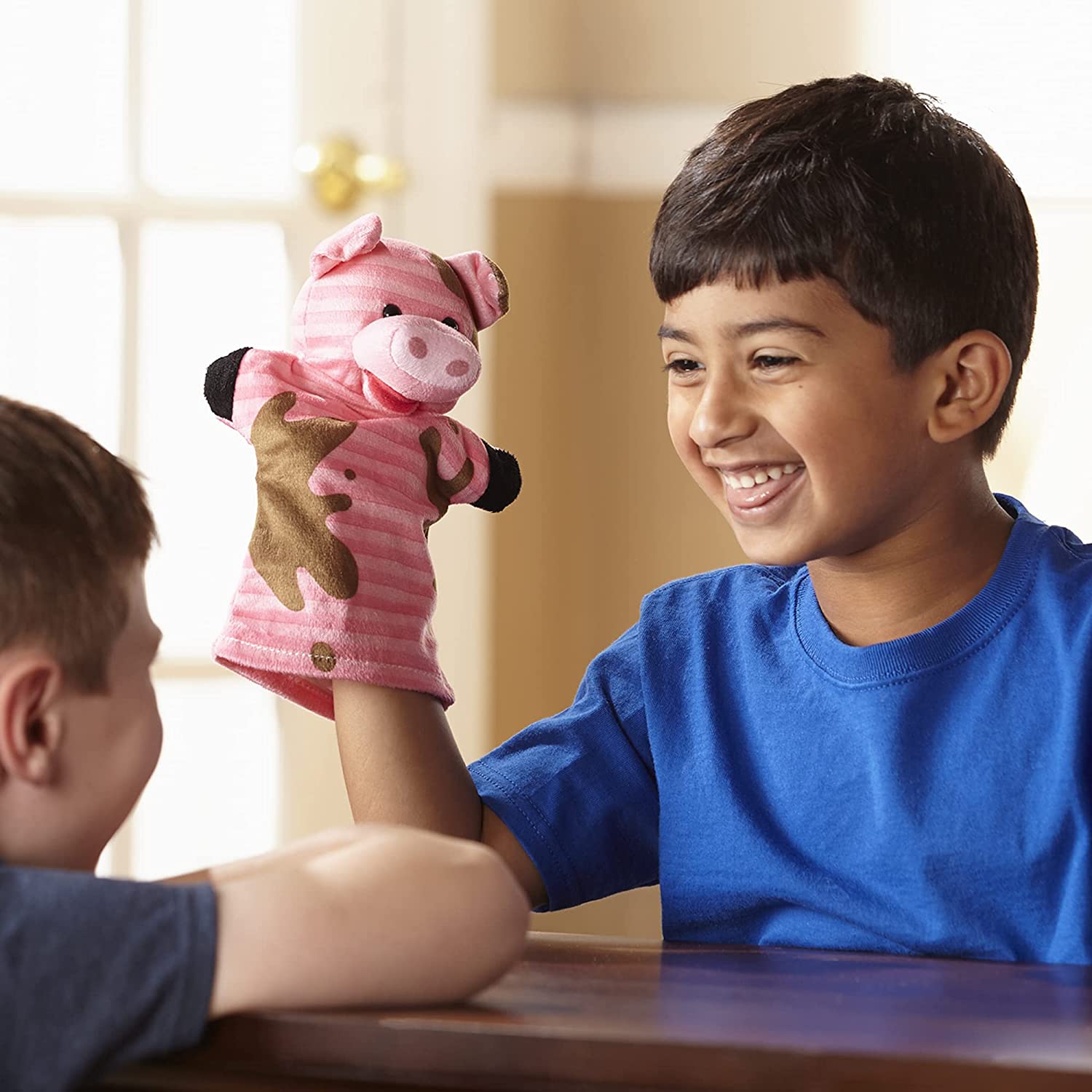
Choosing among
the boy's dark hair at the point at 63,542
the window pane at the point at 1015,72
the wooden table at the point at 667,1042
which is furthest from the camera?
the window pane at the point at 1015,72

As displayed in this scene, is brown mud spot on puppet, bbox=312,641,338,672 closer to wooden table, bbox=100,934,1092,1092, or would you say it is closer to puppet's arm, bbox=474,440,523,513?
puppet's arm, bbox=474,440,523,513

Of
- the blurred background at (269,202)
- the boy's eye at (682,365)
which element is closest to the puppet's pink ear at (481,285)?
the boy's eye at (682,365)

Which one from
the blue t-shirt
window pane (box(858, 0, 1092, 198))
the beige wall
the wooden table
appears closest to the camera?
the wooden table

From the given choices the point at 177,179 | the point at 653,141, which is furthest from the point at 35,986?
the point at 653,141

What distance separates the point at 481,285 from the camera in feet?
3.32

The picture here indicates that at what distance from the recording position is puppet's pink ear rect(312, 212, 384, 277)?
38.0 inches

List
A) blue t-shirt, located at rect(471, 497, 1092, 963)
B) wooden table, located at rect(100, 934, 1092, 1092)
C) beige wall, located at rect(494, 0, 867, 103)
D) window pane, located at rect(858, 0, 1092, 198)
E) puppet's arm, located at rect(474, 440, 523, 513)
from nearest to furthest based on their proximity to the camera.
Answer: wooden table, located at rect(100, 934, 1092, 1092) → blue t-shirt, located at rect(471, 497, 1092, 963) → puppet's arm, located at rect(474, 440, 523, 513) → window pane, located at rect(858, 0, 1092, 198) → beige wall, located at rect(494, 0, 867, 103)

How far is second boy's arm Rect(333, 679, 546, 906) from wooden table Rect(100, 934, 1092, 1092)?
0.32 meters

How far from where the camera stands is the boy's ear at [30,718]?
0.58 m

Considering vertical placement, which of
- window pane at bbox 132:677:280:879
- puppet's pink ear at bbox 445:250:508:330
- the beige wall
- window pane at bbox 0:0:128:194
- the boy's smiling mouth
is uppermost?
the beige wall

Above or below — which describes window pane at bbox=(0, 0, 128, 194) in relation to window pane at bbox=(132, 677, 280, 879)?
above

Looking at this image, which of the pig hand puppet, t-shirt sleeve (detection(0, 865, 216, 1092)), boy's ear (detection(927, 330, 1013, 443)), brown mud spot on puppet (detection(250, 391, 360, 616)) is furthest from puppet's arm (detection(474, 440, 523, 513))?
t-shirt sleeve (detection(0, 865, 216, 1092))

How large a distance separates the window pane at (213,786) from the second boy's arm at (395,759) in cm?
95

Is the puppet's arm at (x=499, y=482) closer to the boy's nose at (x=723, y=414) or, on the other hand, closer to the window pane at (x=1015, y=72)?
the boy's nose at (x=723, y=414)
